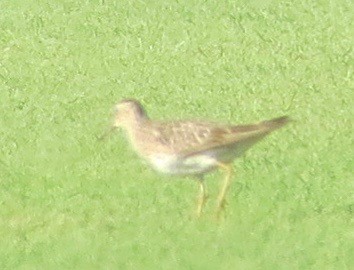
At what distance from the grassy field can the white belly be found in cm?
43

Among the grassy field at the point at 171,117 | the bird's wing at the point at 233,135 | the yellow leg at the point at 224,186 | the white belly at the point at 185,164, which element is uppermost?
the bird's wing at the point at 233,135

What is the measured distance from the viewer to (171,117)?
15281 mm

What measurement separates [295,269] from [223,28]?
7318 mm

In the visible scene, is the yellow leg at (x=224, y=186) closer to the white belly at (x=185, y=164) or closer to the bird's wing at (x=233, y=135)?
the white belly at (x=185, y=164)

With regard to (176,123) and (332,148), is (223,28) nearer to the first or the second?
(332,148)

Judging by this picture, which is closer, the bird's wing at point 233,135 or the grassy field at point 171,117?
the grassy field at point 171,117

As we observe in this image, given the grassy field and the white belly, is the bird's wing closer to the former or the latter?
the white belly

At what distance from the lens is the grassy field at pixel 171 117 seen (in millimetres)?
11789

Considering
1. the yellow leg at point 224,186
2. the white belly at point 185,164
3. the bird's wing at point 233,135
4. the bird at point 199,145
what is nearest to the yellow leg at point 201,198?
the bird at point 199,145

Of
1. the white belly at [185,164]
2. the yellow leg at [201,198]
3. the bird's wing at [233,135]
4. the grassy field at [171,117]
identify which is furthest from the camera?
the yellow leg at [201,198]

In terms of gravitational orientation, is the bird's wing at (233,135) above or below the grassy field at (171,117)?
above

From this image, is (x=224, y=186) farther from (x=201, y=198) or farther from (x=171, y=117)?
(x=171, y=117)

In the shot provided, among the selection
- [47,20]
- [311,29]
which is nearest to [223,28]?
[311,29]

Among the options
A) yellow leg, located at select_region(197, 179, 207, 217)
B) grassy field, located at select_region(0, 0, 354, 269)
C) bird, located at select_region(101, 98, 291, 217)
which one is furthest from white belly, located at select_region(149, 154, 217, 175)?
grassy field, located at select_region(0, 0, 354, 269)
